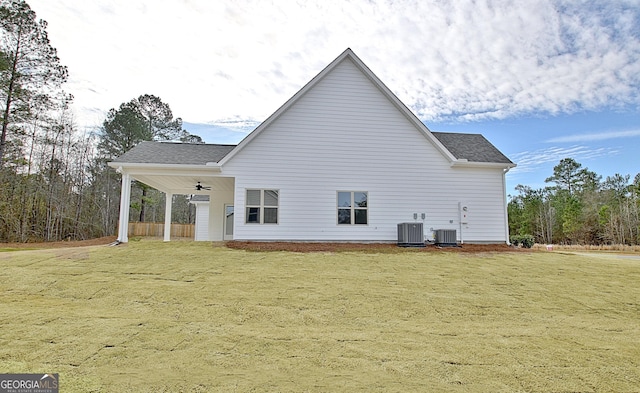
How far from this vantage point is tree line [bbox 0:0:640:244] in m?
20.7

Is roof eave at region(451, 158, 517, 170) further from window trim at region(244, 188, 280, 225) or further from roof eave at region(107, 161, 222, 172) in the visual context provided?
roof eave at region(107, 161, 222, 172)

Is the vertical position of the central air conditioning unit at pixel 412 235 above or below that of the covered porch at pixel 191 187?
below

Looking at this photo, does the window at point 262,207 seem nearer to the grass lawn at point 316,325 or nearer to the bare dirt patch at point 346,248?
the bare dirt patch at point 346,248

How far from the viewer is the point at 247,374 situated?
3736mm

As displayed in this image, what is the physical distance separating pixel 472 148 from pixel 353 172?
20.0ft

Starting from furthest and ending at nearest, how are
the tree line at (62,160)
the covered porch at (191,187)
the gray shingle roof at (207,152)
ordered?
the tree line at (62,160) → the gray shingle roof at (207,152) → the covered porch at (191,187)

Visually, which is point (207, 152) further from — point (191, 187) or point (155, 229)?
point (155, 229)

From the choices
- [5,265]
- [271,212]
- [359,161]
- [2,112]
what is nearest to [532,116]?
[359,161]

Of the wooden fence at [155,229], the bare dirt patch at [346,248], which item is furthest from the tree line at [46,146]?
the bare dirt patch at [346,248]

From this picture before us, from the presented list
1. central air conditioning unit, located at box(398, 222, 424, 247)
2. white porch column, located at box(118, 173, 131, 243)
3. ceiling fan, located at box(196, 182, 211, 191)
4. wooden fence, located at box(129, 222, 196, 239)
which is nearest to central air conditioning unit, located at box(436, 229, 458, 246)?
central air conditioning unit, located at box(398, 222, 424, 247)

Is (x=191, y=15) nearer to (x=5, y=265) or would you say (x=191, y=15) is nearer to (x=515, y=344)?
(x=5, y=265)

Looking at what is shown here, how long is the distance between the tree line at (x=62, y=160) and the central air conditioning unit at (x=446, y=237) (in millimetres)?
24604

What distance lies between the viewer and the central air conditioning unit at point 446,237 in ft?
44.2

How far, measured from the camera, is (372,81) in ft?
46.4
